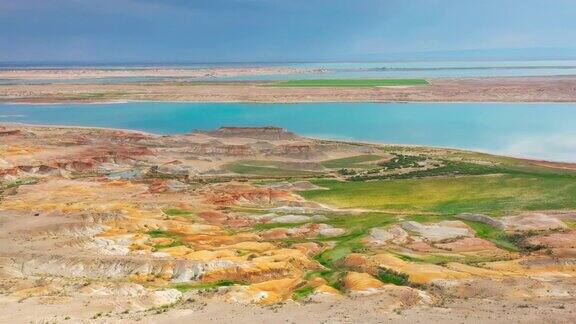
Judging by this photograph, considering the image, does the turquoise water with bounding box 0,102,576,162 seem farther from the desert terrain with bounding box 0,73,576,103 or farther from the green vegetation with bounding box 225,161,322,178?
the green vegetation with bounding box 225,161,322,178

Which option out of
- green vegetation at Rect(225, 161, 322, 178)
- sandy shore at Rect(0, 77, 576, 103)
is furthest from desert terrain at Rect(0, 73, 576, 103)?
green vegetation at Rect(225, 161, 322, 178)

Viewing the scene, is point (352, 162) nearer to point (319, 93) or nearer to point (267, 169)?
point (267, 169)

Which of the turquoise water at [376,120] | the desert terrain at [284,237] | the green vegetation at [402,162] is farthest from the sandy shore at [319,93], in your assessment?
the desert terrain at [284,237]

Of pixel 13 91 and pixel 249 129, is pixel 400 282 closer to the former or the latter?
pixel 249 129

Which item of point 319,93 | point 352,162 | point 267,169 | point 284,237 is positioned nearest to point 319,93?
point 319,93

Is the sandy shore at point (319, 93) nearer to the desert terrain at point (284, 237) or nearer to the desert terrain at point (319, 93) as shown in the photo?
the desert terrain at point (319, 93)
